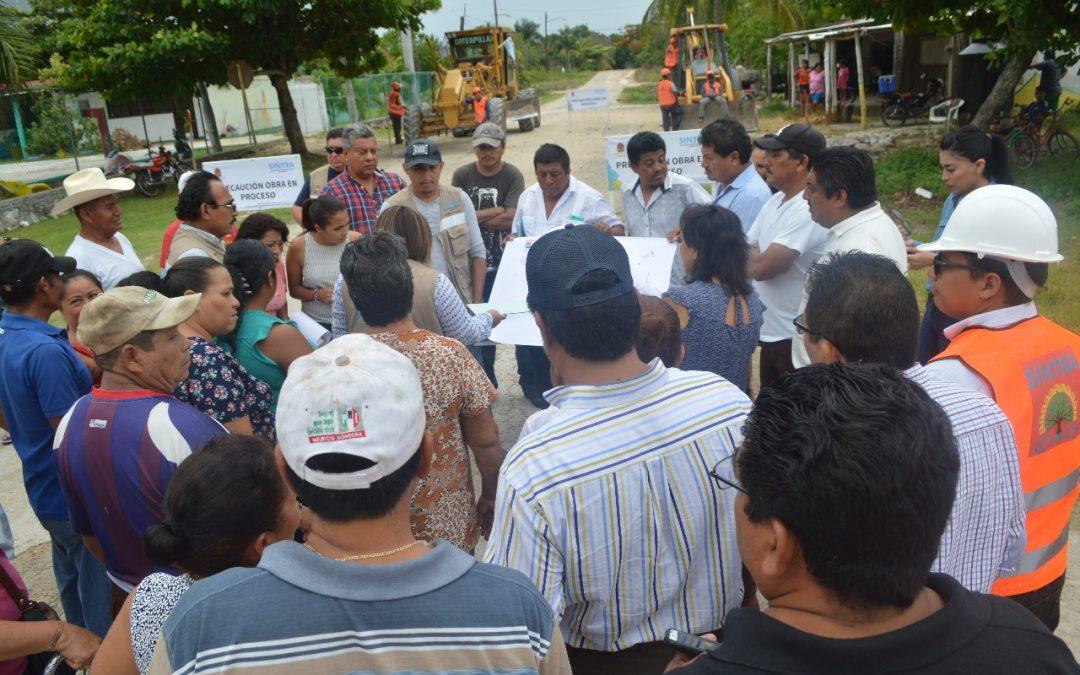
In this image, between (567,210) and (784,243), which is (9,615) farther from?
(567,210)

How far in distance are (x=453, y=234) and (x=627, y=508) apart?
3614 millimetres

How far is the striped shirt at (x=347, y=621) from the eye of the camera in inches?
49.8

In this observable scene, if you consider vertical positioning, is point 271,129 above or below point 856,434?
above

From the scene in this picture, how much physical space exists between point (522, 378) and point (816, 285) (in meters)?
3.85

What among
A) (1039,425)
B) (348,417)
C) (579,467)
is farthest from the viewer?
(1039,425)

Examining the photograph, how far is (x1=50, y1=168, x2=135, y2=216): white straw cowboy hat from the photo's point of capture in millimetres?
4441

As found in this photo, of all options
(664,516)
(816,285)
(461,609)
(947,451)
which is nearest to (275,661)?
(461,609)

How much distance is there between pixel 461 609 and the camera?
1.32 meters

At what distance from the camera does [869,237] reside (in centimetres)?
336

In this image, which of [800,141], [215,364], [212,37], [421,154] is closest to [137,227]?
[212,37]

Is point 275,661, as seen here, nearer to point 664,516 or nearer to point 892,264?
point 664,516

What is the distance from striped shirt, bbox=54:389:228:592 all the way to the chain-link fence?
93.7ft

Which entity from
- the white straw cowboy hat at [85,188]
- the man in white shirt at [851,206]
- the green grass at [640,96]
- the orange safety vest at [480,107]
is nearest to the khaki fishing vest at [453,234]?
the white straw cowboy hat at [85,188]

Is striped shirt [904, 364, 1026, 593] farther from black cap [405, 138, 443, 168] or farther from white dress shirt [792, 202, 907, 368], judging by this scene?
black cap [405, 138, 443, 168]
